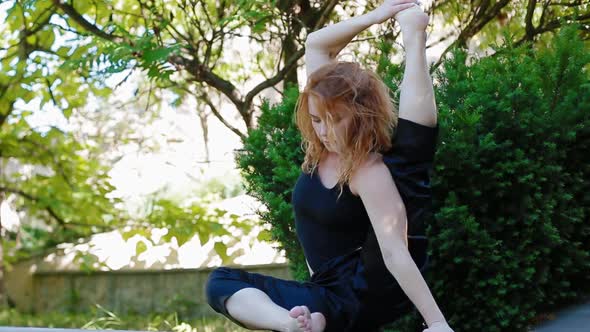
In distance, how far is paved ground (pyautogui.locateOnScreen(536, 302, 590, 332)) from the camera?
149 inches

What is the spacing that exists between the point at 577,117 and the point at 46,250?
689 cm

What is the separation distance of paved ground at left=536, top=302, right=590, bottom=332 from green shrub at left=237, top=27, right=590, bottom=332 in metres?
0.08

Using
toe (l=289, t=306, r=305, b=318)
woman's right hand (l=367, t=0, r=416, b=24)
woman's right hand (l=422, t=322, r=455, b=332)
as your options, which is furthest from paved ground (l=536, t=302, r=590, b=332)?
woman's right hand (l=367, t=0, r=416, b=24)

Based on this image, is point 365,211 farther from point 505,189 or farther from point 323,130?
point 505,189

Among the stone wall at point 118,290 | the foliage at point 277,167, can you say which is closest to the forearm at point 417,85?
the foliage at point 277,167

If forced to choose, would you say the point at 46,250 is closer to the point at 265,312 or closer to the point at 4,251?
the point at 4,251

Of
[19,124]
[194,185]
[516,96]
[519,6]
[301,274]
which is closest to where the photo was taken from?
[516,96]

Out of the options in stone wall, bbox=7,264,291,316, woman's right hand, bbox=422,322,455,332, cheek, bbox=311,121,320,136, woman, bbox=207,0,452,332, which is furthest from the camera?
stone wall, bbox=7,264,291,316

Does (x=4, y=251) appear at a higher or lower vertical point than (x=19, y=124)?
lower

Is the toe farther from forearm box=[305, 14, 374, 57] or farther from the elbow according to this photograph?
forearm box=[305, 14, 374, 57]

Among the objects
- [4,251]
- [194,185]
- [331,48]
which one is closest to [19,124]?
[4,251]

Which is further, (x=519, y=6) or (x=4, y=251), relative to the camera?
(x=4, y=251)

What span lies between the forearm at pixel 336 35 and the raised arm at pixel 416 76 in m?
0.26

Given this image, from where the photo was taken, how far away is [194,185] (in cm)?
1298
